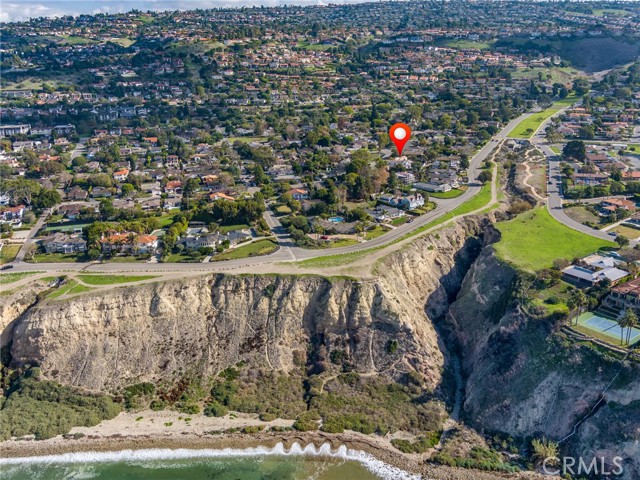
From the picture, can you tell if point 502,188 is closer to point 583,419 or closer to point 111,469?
point 583,419


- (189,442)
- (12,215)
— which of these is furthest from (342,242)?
(12,215)

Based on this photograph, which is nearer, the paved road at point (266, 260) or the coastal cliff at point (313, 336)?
the coastal cliff at point (313, 336)

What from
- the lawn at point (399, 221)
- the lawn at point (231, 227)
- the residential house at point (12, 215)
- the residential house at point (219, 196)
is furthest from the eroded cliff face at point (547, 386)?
the residential house at point (12, 215)

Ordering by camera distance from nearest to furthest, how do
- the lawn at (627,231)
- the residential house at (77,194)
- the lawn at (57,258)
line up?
the lawn at (57,258), the lawn at (627,231), the residential house at (77,194)

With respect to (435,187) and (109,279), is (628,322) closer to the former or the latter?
(435,187)

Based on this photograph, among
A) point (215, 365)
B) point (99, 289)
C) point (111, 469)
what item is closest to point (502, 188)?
point (215, 365)

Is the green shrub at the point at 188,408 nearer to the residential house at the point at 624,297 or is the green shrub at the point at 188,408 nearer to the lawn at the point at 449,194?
the residential house at the point at 624,297
